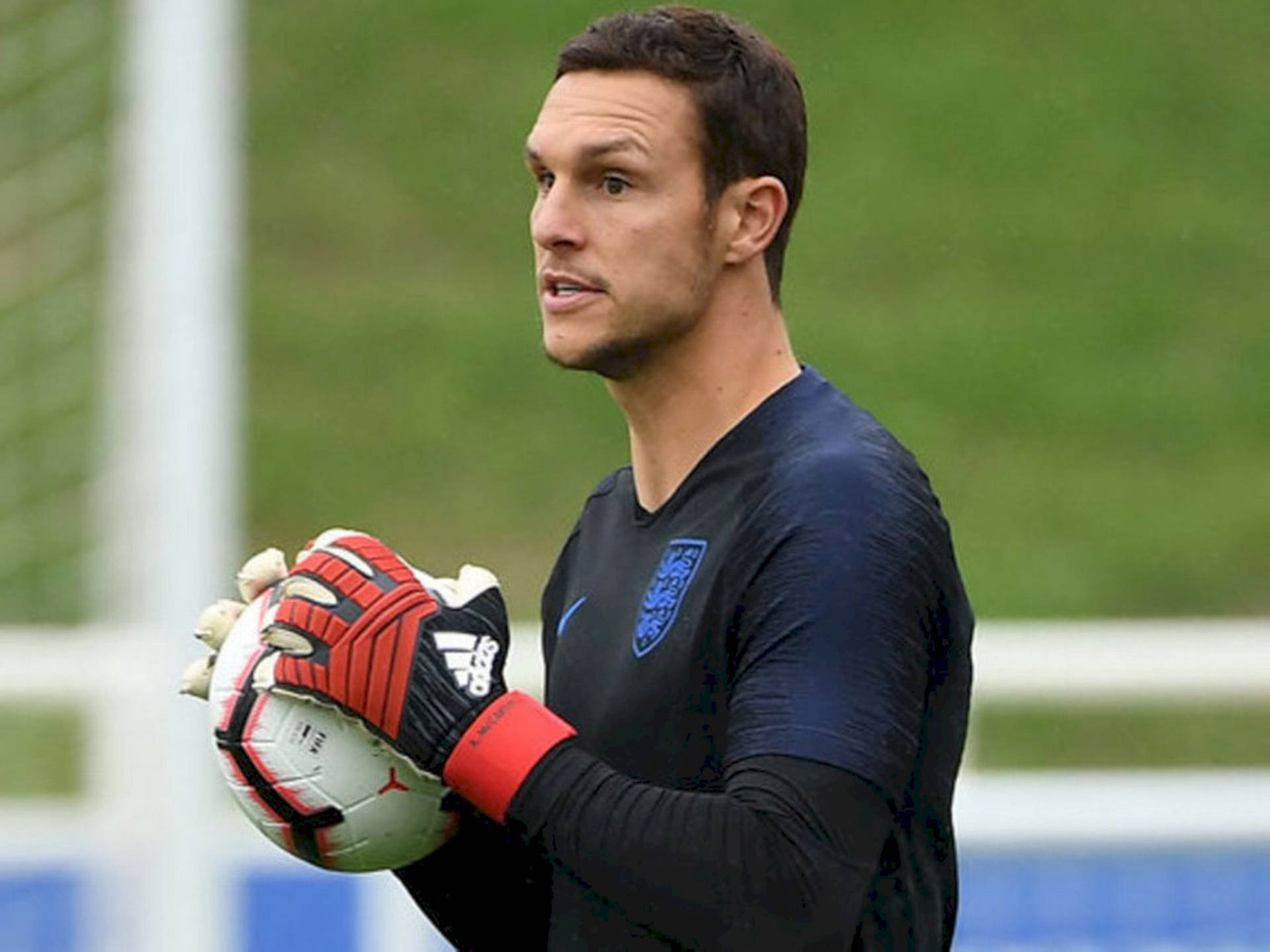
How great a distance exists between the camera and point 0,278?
856cm

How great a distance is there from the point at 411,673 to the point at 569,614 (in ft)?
1.44

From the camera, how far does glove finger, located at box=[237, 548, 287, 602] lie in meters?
3.66

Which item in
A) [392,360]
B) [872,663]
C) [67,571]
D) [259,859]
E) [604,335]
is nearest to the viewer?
[872,663]

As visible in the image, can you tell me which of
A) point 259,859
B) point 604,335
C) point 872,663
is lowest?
point 259,859

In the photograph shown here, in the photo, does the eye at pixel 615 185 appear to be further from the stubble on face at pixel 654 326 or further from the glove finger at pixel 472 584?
the glove finger at pixel 472 584


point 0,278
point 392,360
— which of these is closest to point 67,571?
point 0,278

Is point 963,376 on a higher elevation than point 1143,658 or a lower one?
higher

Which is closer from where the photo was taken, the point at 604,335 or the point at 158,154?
the point at 604,335

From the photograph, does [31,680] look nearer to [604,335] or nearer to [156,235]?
[156,235]

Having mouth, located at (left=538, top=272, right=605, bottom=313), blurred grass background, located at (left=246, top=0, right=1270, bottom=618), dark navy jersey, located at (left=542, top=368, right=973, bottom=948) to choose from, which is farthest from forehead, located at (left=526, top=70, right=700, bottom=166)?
blurred grass background, located at (left=246, top=0, right=1270, bottom=618)

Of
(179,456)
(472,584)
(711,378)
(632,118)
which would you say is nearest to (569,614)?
(472,584)

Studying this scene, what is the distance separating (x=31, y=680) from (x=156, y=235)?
43.4 inches

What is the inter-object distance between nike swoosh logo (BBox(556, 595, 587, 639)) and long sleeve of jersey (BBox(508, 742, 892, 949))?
1.70 ft

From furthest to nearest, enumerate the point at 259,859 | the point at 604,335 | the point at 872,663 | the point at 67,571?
the point at 67,571
the point at 259,859
the point at 604,335
the point at 872,663
